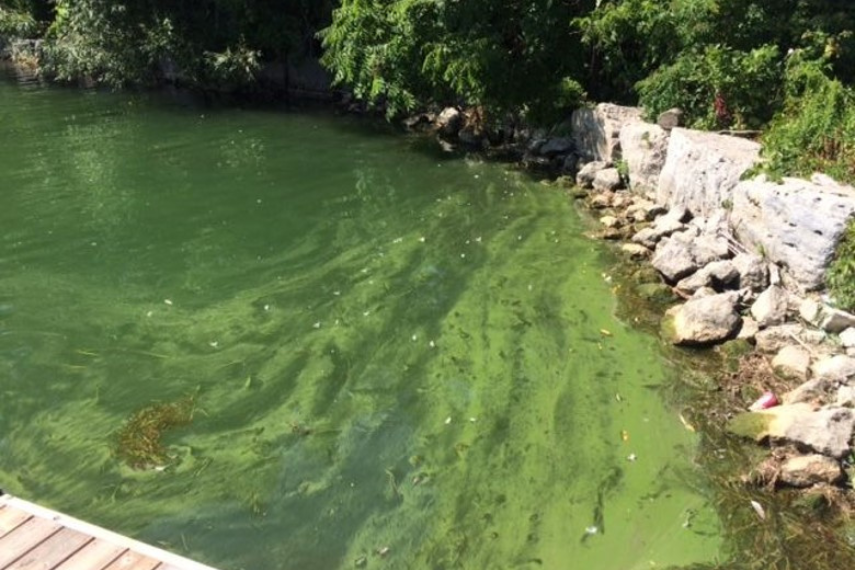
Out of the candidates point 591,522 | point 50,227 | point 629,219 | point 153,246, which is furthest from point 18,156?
point 591,522

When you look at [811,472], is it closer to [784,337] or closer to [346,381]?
[784,337]

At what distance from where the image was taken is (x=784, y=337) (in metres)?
7.00

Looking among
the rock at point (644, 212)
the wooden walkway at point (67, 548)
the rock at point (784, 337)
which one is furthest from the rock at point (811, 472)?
the rock at point (644, 212)

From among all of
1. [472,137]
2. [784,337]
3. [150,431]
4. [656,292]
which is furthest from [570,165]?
[150,431]

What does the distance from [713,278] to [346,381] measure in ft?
13.3

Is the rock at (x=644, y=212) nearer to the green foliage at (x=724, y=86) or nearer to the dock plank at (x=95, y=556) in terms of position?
the green foliage at (x=724, y=86)

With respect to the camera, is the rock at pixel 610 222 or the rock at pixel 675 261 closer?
the rock at pixel 675 261

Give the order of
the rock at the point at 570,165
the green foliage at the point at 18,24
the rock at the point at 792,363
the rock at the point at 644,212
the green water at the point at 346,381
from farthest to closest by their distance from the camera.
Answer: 1. the green foliage at the point at 18,24
2. the rock at the point at 570,165
3. the rock at the point at 644,212
4. the rock at the point at 792,363
5. the green water at the point at 346,381

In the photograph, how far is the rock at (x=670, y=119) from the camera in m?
11.2

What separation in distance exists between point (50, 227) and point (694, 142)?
29.0 ft

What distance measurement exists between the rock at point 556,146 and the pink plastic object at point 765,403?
7791 mm

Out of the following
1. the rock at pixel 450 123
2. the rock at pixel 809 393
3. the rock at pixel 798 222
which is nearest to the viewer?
the rock at pixel 809 393

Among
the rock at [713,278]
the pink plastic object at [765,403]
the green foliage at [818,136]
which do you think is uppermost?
the green foliage at [818,136]

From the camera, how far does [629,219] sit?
411 inches
